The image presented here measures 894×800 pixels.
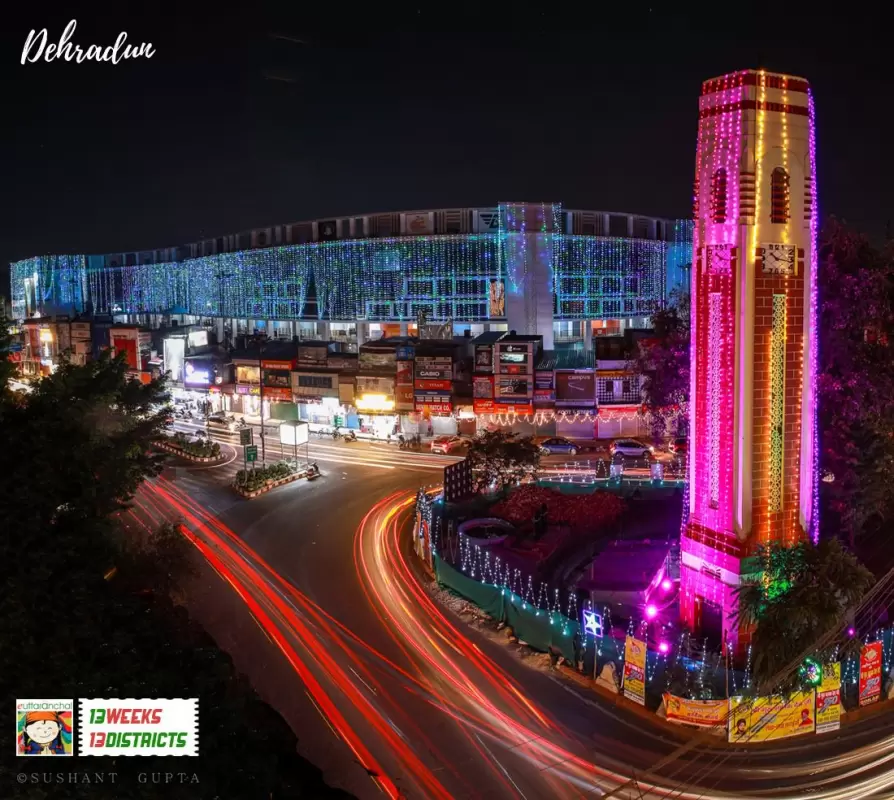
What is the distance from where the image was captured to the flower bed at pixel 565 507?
23203 millimetres

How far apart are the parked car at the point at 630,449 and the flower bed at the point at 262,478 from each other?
13122 mm

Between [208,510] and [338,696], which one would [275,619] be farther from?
[208,510]

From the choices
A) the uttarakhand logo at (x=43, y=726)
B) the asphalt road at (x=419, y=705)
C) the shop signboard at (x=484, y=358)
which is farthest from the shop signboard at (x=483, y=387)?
the uttarakhand logo at (x=43, y=726)

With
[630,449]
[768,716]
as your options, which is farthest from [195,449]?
[768,716]

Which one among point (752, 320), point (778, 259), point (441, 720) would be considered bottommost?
point (441, 720)

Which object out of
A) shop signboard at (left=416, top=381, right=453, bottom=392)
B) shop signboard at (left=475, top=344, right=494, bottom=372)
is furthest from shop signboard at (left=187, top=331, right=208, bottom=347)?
shop signboard at (left=475, top=344, right=494, bottom=372)

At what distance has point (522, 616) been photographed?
635 inches

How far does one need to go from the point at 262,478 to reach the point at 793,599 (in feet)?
68.8

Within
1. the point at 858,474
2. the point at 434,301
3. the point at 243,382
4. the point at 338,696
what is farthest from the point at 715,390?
the point at 434,301

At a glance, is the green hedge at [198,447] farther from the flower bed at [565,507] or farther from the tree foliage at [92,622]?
the tree foliage at [92,622]

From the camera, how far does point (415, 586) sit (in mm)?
19562

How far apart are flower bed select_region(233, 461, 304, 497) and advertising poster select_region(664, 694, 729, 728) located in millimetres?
19296

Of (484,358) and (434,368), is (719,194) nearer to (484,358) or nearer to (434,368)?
(484,358)

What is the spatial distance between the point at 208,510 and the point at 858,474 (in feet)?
65.3
